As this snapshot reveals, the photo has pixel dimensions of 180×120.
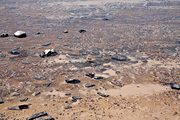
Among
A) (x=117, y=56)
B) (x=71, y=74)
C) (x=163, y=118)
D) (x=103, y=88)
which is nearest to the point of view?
(x=163, y=118)

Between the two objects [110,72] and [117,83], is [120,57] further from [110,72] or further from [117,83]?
[117,83]

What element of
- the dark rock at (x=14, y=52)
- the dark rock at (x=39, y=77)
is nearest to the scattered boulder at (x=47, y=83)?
the dark rock at (x=39, y=77)

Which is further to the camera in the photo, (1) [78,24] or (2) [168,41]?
(1) [78,24]

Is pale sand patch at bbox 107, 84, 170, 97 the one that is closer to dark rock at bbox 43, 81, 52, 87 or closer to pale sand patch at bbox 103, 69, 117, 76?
pale sand patch at bbox 103, 69, 117, 76

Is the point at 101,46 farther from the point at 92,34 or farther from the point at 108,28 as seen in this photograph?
the point at 108,28

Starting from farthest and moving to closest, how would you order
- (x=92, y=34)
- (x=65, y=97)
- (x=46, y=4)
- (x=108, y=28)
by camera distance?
1. (x=46, y=4)
2. (x=108, y=28)
3. (x=92, y=34)
4. (x=65, y=97)

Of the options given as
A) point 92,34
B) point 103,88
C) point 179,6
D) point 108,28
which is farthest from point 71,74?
point 179,6

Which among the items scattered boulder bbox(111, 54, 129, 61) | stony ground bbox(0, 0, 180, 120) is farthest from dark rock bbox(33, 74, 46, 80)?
scattered boulder bbox(111, 54, 129, 61)

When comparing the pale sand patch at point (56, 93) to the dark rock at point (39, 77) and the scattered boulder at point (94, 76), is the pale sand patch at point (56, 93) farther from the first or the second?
the scattered boulder at point (94, 76)
